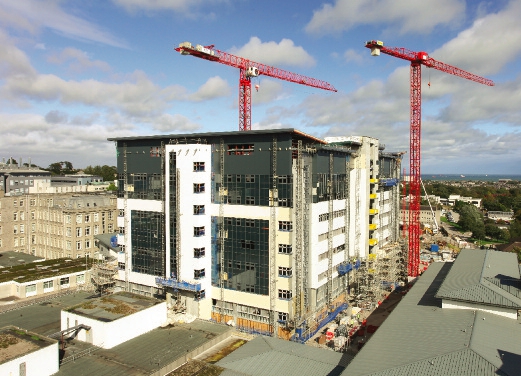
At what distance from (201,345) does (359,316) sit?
29.3 m

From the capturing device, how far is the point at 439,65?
9000 cm

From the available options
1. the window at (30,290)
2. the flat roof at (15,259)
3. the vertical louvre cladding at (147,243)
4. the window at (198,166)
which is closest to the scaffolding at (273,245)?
the window at (198,166)

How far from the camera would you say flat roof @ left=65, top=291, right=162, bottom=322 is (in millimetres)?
37688

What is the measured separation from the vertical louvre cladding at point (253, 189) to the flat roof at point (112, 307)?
1589 centimetres

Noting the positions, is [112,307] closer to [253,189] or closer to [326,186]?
[253,189]

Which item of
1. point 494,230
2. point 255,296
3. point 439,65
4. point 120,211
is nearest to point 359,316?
point 255,296

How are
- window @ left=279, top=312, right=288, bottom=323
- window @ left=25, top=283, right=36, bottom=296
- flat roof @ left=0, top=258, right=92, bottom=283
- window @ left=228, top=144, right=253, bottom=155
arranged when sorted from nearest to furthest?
window @ left=279, top=312, right=288, bottom=323 < window @ left=228, top=144, right=253, bottom=155 < window @ left=25, top=283, right=36, bottom=296 < flat roof @ left=0, top=258, right=92, bottom=283

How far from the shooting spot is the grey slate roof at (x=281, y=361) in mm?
30562

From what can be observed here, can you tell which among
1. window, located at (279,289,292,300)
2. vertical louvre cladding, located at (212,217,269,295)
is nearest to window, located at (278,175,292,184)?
vertical louvre cladding, located at (212,217,269,295)

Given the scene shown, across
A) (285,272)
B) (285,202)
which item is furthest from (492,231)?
(285,202)

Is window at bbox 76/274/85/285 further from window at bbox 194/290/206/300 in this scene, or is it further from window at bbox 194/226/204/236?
window at bbox 194/226/204/236

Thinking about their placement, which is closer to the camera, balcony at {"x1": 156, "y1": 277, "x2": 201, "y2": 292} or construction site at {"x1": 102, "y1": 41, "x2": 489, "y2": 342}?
construction site at {"x1": 102, "y1": 41, "x2": 489, "y2": 342}

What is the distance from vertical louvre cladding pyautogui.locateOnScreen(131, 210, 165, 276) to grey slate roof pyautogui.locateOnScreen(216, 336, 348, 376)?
24.1 meters

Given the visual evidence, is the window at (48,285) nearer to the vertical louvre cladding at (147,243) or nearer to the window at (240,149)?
the vertical louvre cladding at (147,243)
